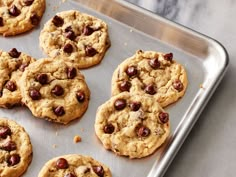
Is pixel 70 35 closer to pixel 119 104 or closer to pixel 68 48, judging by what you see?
pixel 68 48

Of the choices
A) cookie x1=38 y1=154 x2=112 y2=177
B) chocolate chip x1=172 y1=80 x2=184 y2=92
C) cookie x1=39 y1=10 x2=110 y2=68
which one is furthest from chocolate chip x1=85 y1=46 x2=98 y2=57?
cookie x1=38 y1=154 x2=112 y2=177

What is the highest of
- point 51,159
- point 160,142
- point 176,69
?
point 176,69

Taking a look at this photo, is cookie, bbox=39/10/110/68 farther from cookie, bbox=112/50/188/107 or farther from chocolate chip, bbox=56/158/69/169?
chocolate chip, bbox=56/158/69/169

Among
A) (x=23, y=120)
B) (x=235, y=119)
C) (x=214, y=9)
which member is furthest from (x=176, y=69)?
(x=23, y=120)

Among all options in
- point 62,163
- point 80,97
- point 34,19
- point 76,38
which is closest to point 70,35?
point 76,38

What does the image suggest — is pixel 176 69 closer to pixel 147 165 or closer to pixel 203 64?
pixel 203 64

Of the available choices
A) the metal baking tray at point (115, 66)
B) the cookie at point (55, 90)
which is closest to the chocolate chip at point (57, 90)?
the cookie at point (55, 90)
